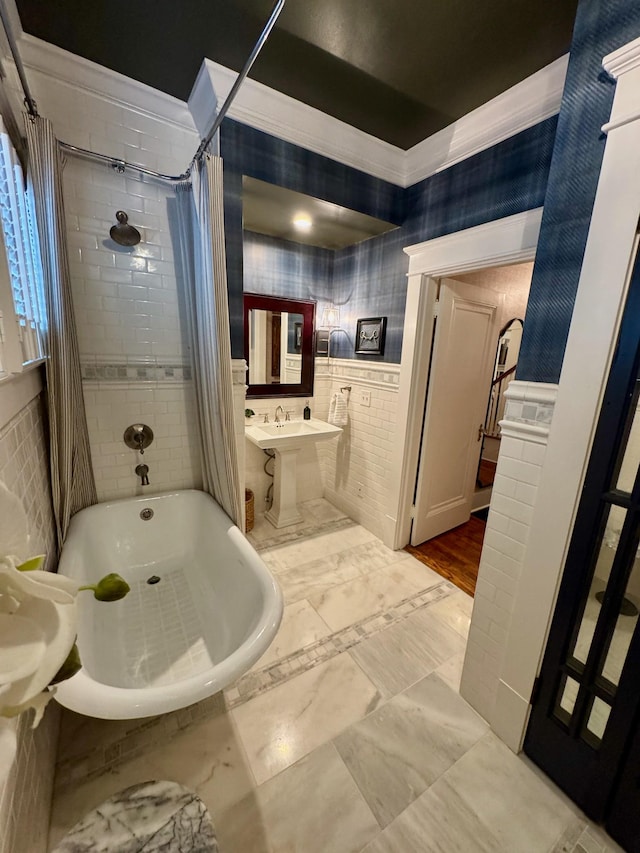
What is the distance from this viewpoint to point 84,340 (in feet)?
5.89

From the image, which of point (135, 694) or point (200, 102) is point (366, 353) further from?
point (135, 694)

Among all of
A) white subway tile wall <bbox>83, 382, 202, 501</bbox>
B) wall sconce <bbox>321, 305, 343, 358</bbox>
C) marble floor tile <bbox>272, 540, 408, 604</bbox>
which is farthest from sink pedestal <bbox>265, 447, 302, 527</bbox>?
wall sconce <bbox>321, 305, 343, 358</bbox>

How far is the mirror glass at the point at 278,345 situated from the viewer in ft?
8.96

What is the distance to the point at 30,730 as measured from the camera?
2.96 ft

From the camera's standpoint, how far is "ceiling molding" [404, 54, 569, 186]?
1503 mm

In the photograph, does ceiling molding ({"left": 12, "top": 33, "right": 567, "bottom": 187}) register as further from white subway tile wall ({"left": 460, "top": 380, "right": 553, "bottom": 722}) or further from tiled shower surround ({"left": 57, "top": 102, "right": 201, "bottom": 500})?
white subway tile wall ({"left": 460, "top": 380, "right": 553, "bottom": 722})

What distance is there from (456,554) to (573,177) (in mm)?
2428

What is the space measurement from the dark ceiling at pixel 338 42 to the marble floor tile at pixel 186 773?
288 centimetres

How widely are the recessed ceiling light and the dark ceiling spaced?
61 cm

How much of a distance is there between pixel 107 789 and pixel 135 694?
0.65m

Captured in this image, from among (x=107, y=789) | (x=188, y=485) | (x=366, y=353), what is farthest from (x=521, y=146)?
(x=107, y=789)

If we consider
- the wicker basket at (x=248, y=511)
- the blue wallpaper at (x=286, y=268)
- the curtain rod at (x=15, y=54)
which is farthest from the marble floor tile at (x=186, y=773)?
the blue wallpaper at (x=286, y=268)

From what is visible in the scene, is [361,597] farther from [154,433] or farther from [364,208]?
[364,208]

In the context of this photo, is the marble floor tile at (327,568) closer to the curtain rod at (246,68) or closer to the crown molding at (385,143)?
the curtain rod at (246,68)
